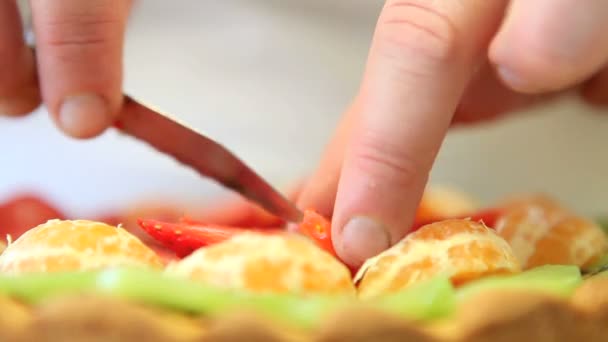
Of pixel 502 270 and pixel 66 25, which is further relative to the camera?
pixel 66 25

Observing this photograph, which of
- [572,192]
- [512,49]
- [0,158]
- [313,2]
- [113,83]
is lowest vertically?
[0,158]

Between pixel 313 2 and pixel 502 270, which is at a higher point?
pixel 502 270

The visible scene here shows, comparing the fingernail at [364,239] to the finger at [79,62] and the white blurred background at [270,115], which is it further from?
the white blurred background at [270,115]

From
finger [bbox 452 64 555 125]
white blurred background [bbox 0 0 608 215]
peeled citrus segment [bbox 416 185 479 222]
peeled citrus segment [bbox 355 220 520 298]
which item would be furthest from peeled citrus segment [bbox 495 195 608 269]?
white blurred background [bbox 0 0 608 215]

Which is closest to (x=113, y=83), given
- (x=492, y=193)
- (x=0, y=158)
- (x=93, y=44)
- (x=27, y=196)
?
(x=93, y=44)

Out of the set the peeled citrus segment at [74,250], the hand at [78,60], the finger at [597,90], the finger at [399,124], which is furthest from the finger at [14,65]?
the finger at [597,90]

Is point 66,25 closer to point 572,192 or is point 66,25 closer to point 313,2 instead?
point 313,2
